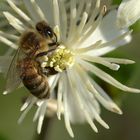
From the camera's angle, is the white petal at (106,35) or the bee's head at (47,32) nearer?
the bee's head at (47,32)

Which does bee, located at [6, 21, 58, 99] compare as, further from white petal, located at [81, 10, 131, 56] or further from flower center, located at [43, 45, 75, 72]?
white petal, located at [81, 10, 131, 56]

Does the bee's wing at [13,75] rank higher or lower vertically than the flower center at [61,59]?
higher

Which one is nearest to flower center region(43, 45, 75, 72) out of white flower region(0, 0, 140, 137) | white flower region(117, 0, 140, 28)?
white flower region(0, 0, 140, 137)

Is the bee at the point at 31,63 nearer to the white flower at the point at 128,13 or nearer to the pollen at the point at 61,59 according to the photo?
the pollen at the point at 61,59

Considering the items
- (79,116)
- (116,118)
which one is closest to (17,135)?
(116,118)

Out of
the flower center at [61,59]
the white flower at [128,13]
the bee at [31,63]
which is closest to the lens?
the white flower at [128,13]

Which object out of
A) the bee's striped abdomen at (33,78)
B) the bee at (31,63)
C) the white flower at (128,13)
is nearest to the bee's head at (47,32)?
the bee at (31,63)

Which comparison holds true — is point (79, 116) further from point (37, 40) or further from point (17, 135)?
point (17, 135)
